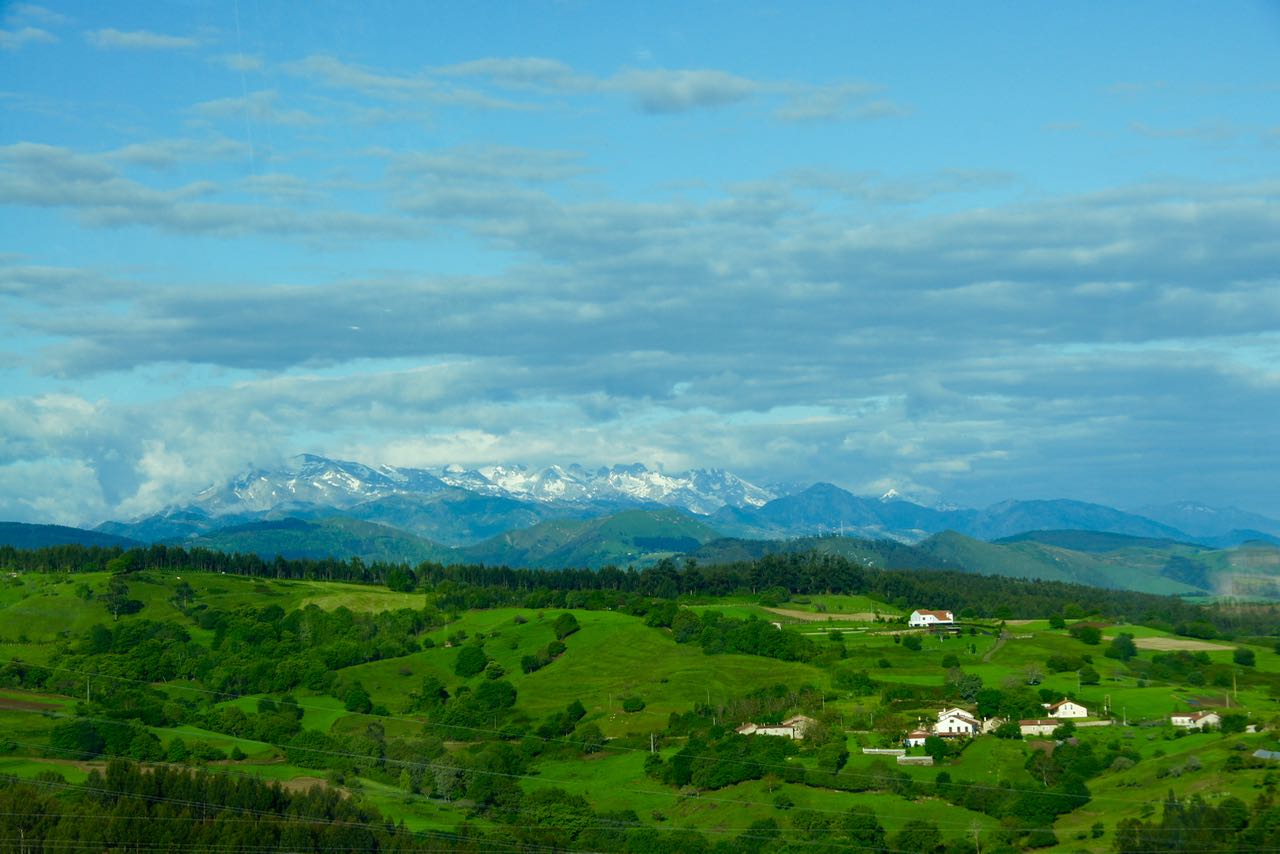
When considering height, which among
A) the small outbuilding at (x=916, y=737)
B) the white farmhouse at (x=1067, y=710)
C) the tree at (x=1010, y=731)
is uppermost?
the white farmhouse at (x=1067, y=710)

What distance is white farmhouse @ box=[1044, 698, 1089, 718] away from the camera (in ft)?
364

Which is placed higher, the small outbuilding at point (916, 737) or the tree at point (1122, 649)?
the tree at point (1122, 649)

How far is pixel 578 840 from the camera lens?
9119 cm

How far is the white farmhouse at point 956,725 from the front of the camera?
108 metres

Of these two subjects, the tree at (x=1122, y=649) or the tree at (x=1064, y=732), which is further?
the tree at (x=1122, y=649)

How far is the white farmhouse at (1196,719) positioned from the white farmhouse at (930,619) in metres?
68.7

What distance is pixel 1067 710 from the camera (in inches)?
4400

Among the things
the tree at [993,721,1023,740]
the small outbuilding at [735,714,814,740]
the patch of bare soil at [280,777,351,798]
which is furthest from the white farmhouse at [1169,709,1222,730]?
the patch of bare soil at [280,777,351,798]

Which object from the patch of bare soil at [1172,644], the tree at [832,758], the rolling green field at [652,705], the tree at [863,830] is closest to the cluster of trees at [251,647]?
the rolling green field at [652,705]

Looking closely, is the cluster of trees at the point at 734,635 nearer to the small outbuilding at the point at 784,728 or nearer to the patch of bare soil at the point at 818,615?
the patch of bare soil at the point at 818,615

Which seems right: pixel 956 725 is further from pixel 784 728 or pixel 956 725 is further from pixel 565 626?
pixel 565 626

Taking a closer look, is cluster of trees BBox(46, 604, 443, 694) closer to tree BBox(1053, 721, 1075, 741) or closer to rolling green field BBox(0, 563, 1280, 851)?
rolling green field BBox(0, 563, 1280, 851)

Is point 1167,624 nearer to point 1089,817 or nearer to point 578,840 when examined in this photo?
point 1089,817

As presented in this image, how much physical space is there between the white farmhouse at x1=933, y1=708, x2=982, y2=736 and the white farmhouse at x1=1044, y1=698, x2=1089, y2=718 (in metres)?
6.78
